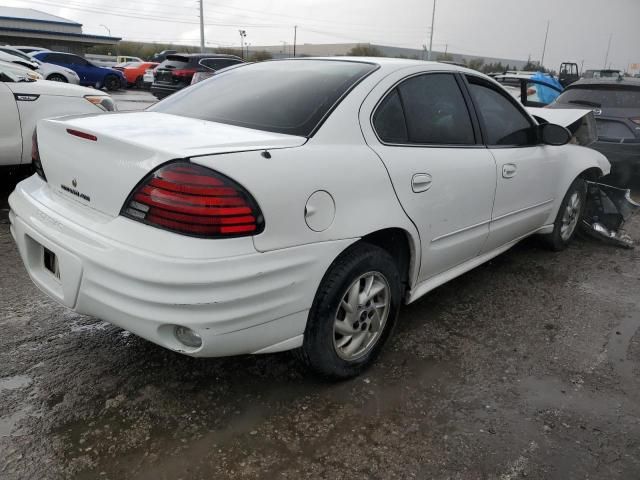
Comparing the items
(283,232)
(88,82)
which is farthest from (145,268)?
(88,82)

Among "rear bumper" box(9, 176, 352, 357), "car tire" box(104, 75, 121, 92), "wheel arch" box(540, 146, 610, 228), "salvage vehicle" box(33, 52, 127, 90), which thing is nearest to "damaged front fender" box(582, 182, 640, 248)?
"wheel arch" box(540, 146, 610, 228)

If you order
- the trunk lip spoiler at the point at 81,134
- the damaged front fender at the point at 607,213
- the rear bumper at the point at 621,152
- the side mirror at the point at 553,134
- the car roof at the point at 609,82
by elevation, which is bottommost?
the damaged front fender at the point at 607,213

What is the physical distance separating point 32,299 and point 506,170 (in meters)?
3.14

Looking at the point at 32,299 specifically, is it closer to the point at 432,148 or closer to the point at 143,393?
the point at 143,393

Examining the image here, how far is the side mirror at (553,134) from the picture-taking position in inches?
150

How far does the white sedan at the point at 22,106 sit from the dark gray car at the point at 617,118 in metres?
6.34

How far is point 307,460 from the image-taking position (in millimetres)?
2098

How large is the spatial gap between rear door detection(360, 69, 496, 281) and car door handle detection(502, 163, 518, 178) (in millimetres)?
153

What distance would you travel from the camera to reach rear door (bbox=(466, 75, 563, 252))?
3418 mm

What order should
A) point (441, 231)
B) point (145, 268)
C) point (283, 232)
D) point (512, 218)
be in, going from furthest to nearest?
point (512, 218), point (441, 231), point (283, 232), point (145, 268)

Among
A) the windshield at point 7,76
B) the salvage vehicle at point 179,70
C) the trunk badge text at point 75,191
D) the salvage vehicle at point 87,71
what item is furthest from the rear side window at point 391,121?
the salvage vehicle at point 87,71

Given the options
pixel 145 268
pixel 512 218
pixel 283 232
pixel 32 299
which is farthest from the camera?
pixel 512 218

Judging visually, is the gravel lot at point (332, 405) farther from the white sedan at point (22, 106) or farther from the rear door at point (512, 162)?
the white sedan at point (22, 106)

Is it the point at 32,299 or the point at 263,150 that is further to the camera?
the point at 32,299
